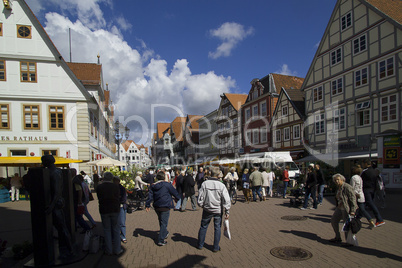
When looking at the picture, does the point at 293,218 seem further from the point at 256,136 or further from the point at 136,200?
the point at 256,136

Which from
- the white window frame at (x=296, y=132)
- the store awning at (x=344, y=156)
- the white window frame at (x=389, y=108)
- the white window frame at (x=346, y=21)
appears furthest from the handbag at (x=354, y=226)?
the white window frame at (x=296, y=132)

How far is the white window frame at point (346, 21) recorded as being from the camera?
23.5 m

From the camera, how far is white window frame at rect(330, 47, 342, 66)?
2458 cm

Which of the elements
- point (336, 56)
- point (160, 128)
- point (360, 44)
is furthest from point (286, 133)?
point (160, 128)

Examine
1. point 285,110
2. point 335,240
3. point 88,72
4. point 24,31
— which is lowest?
point 335,240

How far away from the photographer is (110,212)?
19.9 ft

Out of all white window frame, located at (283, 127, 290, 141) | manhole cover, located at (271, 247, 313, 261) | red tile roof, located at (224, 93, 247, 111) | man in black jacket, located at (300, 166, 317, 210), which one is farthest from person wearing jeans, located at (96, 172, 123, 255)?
red tile roof, located at (224, 93, 247, 111)

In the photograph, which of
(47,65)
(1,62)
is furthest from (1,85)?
(47,65)

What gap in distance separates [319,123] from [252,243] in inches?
908

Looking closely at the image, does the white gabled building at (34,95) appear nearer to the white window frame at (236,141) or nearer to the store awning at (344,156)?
the store awning at (344,156)

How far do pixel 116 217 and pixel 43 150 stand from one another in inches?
761

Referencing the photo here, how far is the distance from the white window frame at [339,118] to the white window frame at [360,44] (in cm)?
473

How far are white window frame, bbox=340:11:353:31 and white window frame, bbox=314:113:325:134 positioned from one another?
774cm

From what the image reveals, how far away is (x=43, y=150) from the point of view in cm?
2234
